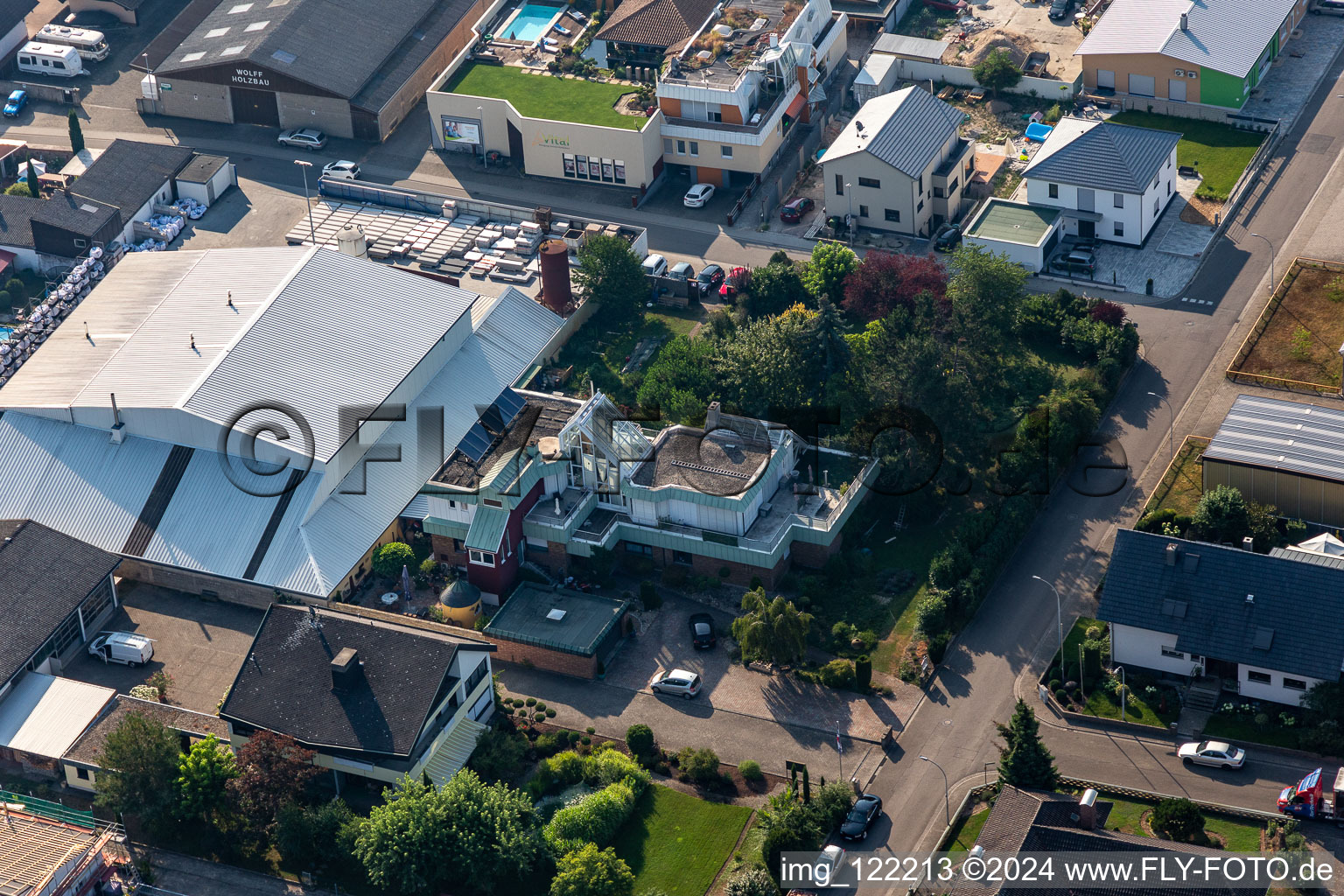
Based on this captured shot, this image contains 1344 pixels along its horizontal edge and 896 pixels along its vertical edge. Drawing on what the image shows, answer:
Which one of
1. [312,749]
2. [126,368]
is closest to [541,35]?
[126,368]

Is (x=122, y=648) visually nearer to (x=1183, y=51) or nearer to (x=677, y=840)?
(x=677, y=840)

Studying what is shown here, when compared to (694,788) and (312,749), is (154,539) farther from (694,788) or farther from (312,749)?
(694,788)

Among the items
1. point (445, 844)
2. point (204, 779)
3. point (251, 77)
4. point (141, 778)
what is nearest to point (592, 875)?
point (445, 844)

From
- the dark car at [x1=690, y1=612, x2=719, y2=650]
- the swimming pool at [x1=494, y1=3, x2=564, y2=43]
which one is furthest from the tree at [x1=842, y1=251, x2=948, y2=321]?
the swimming pool at [x1=494, y1=3, x2=564, y2=43]

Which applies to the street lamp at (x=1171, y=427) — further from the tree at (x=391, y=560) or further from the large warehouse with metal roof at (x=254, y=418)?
the tree at (x=391, y=560)

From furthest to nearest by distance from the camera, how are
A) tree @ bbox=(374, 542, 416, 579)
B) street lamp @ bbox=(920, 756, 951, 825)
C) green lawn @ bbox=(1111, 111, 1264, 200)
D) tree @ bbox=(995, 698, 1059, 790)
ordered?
green lawn @ bbox=(1111, 111, 1264, 200) → tree @ bbox=(374, 542, 416, 579) → street lamp @ bbox=(920, 756, 951, 825) → tree @ bbox=(995, 698, 1059, 790)

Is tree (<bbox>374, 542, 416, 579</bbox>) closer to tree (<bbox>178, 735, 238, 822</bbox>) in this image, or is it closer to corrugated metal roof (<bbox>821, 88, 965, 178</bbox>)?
tree (<bbox>178, 735, 238, 822</bbox>)
